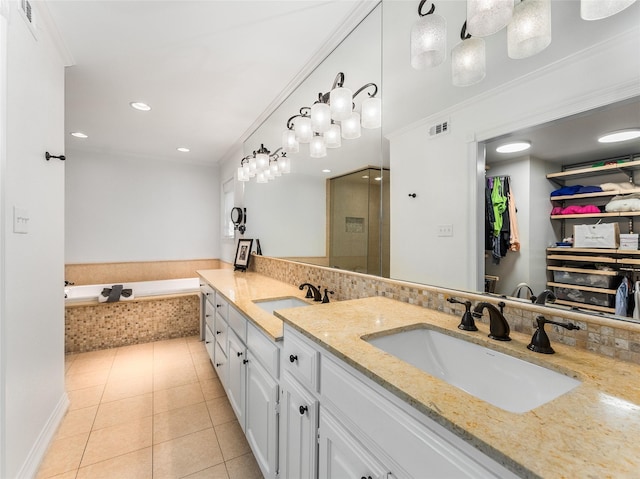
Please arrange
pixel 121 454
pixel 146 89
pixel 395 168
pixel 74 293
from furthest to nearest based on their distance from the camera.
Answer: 1. pixel 74 293
2. pixel 146 89
3. pixel 121 454
4. pixel 395 168

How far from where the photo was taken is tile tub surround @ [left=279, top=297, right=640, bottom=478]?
435mm

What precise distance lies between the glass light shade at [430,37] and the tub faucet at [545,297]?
0.94m

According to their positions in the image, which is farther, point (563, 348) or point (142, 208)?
point (142, 208)

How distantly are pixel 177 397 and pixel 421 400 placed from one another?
2.37 metres

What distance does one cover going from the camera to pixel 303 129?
6.66ft

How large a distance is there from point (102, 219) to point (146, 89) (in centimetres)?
254

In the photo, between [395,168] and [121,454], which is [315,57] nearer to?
[395,168]

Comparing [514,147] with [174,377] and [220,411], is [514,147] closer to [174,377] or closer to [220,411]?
[220,411]

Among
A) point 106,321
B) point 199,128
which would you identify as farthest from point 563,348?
point 106,321

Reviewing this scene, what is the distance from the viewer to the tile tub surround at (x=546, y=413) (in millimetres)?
435

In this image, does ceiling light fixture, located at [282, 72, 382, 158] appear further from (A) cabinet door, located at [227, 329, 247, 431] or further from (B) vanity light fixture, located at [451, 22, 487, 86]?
(A) cabinet door, located at [227, 329, 247, 431]

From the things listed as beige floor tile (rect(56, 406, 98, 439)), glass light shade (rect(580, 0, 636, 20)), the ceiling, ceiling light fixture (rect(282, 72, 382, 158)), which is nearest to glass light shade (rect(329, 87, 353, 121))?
ceiling light fixture (rect(282, 72, 382, 158))

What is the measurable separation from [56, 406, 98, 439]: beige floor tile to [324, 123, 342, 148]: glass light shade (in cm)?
251

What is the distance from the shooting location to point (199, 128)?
329cm
